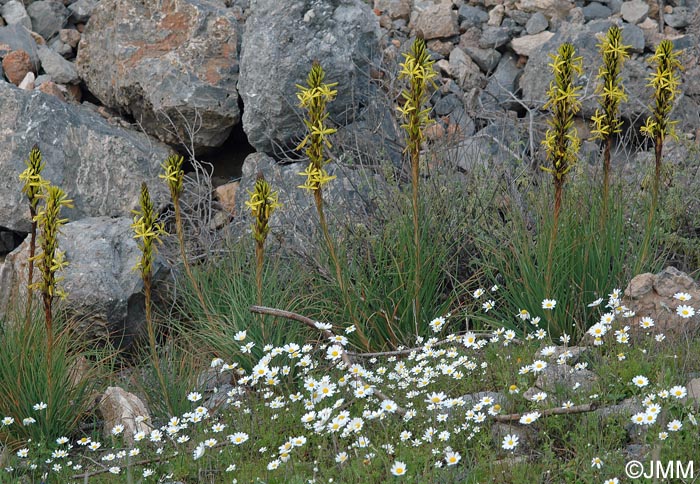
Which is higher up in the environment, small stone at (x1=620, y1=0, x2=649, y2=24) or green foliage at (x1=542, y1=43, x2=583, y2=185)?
green foliage at (x1=542, y1=43, x2=583, y2=185)

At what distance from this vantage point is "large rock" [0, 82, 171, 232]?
7.97 m

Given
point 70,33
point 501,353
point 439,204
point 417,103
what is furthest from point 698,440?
point 70,33

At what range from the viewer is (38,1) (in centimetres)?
1013

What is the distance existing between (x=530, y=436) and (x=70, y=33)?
8.19 meters

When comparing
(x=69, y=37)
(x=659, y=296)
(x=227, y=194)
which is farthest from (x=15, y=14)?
(x=659, y=296)

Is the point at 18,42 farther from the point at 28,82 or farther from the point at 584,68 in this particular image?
the point at 584,68

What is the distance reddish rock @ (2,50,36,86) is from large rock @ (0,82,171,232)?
1017mm

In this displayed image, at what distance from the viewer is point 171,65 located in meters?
8.52

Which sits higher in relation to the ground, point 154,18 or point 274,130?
point 154,18

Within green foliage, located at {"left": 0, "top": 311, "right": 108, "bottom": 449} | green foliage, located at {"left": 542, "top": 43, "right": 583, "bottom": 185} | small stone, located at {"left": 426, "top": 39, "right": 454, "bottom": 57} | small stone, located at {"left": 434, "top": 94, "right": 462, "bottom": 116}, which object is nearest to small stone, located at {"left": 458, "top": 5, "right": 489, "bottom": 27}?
small stone, located at {"left": 426, "top": 39, "right": 454, "bottom": 57}

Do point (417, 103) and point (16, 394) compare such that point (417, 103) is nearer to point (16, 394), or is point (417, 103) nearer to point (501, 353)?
point (501, 353)

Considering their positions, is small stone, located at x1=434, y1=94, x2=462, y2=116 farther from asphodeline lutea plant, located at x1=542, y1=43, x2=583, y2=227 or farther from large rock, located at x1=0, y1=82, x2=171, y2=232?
asphodeline lutea plant, located at x1=542, y1=43, x2=583, y2=227

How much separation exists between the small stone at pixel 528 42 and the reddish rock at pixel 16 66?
548cm

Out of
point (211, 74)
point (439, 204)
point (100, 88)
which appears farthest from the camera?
point (100, 88)
